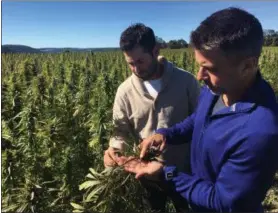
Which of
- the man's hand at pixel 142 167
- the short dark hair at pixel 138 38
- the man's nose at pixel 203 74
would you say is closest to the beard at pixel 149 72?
the short dark hair at pixel 138 38

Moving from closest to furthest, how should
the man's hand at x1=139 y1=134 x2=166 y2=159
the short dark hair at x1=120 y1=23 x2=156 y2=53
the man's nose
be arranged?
1. the man's nose
2. the man's hand at x1=139 y1=134 x2=166 y2=159
3. the short dark hair at x1=120 y1=23 x2=156 y2=53

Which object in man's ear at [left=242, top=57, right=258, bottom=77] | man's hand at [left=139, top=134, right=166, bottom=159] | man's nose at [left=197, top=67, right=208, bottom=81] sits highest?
man's ear at [left=242, top=57, right=258, bottom=77]

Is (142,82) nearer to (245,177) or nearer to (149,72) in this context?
(149,72)

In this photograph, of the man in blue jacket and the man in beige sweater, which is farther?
the man in beige sweater

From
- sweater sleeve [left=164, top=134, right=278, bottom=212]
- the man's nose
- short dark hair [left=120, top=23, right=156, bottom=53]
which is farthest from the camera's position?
short dark hair [left=120, top=23, right=156, bottom=53]

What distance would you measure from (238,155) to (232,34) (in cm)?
53

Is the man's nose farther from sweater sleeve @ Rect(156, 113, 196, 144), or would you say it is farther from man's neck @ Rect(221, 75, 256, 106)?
sweater sleeve @ Rect(156, 113, 196, 144)

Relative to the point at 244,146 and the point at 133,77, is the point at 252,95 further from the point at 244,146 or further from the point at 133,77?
the point at 133,77

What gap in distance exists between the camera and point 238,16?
172cm

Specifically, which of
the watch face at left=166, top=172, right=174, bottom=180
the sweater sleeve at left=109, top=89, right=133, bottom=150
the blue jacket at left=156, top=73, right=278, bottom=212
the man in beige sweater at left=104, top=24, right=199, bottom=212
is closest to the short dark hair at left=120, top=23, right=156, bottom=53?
the man in beige sweater at left=104, top=24, right=199, bottom=212

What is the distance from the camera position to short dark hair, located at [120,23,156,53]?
2.86 meters

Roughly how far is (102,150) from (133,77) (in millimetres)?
996

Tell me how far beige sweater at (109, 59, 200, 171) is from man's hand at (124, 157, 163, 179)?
1.96 feet

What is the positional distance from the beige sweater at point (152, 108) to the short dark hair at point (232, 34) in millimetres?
1172
